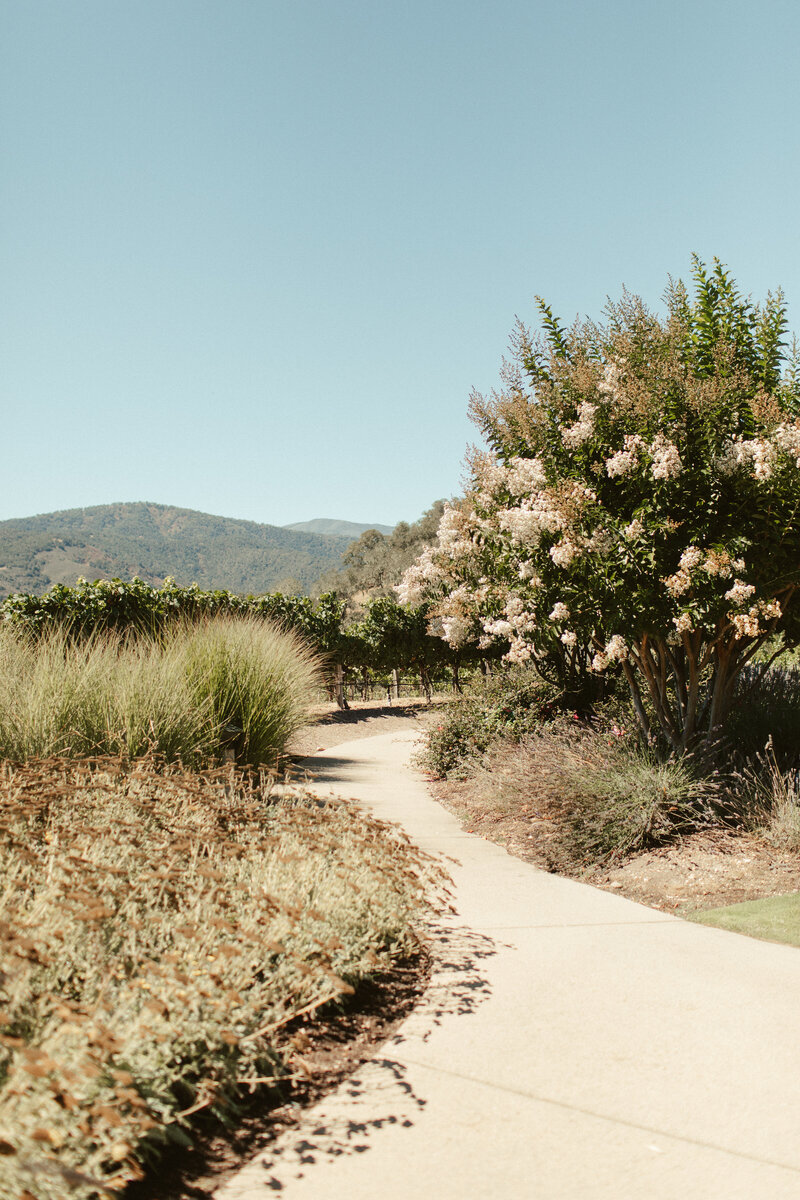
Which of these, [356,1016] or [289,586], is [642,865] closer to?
[356,1016]

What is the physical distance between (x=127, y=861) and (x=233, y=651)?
178 inches

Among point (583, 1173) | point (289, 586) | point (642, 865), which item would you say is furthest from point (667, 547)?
point (289, 586)

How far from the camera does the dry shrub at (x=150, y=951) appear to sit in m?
1.95

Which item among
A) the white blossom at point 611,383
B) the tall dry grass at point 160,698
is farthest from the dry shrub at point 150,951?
the white blossom at point 611,383

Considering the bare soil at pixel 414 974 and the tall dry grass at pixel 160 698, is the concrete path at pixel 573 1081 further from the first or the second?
the tall dry grass at pixel 160 698

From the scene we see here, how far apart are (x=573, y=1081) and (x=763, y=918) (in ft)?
7.88

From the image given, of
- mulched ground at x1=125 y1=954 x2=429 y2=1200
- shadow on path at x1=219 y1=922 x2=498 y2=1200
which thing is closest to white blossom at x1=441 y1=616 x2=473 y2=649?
mulched ground at x1=125 y1=954 x2=429 y2=1200

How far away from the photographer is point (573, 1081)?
2762mm

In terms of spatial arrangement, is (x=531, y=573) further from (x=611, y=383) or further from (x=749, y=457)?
(x=749, y=457)

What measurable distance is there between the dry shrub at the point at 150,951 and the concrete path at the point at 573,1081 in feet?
1.07

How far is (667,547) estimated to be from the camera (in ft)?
20.7

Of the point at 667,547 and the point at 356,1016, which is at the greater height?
the point at 667,547

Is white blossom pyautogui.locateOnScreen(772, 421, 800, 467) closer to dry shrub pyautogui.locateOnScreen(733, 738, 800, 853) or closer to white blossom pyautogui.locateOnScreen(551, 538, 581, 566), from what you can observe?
white blossom pyautogui.locateOnScreen(551, 538, 581, 566)

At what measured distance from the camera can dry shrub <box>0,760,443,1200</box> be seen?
1.95 m
